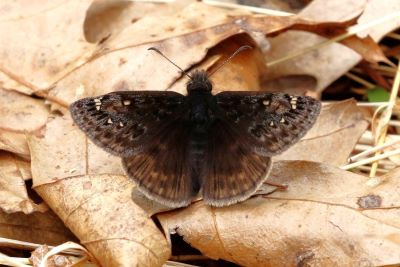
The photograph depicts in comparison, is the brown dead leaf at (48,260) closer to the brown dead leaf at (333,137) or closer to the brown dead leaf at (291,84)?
the brown dead leaf at (333,137)

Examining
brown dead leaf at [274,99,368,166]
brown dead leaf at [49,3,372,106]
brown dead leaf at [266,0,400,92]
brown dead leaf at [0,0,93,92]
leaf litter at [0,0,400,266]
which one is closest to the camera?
leaf litter at [0,0,400,266]

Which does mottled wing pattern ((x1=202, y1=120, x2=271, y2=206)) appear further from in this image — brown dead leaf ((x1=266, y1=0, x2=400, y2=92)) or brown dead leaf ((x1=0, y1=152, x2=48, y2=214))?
brown dead leaf ((x1=266, y1=0, x2=400, y2=92))

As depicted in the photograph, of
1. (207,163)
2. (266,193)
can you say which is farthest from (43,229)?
(266,193)

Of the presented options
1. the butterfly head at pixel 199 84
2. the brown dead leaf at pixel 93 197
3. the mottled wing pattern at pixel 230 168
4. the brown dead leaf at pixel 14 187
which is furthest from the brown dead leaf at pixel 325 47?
the brown dead leaf at pixel 14 187

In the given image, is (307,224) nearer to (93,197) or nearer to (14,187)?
(93,197)

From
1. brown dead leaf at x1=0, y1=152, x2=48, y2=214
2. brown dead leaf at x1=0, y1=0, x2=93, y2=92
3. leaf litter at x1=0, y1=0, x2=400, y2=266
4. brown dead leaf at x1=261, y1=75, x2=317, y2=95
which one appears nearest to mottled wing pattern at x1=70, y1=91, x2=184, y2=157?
leaf litter at x1=0, y1=0, x2=400, y2=266

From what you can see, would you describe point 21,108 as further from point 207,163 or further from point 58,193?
point 207,163

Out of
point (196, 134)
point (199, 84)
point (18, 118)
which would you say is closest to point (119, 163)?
point (196, 134)
